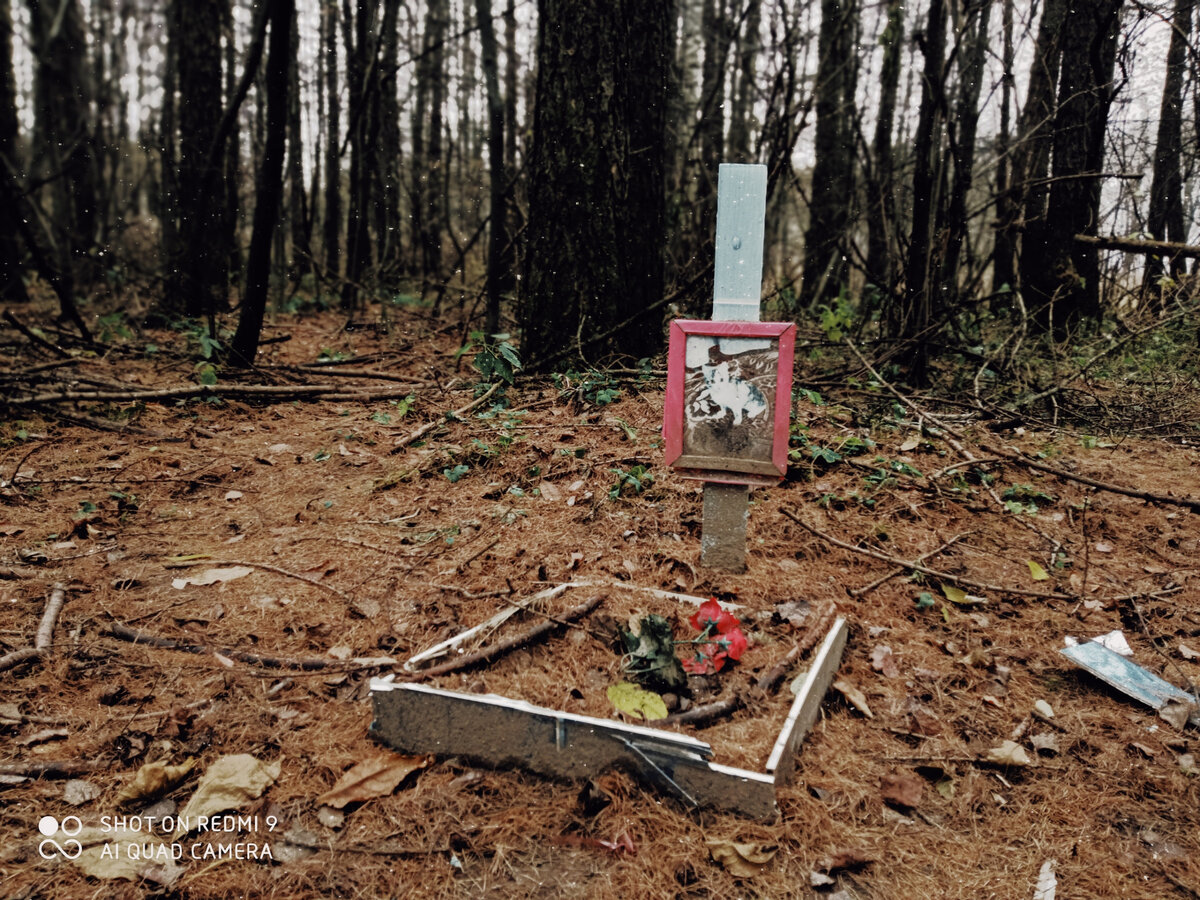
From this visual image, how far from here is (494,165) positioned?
6.82 m

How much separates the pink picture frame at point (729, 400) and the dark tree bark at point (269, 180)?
4.36 m

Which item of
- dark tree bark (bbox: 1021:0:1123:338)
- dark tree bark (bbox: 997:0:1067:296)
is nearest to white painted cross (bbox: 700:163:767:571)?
dark tree bark (bbox: 1021:0:1123:338)

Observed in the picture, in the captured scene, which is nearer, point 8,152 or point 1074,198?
point 1074,198

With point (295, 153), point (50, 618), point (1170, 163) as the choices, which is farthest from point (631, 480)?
point (295, 153)

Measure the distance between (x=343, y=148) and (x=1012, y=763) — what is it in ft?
32.5

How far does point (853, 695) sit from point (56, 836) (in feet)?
7.47

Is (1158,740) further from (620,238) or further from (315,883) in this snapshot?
(620,238)

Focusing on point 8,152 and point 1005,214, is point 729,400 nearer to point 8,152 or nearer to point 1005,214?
point 1005,214

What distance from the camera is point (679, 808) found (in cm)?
204

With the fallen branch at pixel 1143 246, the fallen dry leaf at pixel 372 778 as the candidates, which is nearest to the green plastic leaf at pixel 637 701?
the fallen dry leaf at pixel 372 778

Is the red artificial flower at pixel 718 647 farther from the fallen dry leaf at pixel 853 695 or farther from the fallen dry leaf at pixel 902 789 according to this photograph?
the fallen dry leaf at pixel 902 789

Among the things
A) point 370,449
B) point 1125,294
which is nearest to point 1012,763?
point 370,449

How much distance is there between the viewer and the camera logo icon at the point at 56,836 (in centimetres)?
193

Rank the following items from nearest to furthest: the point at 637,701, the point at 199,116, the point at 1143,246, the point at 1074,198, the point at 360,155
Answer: the point at 637,701
the point at 1143,246
the point at 1074,198
the point at 199,116
the point at 360,155
